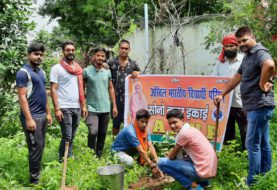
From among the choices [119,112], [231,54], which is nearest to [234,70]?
[231,54]

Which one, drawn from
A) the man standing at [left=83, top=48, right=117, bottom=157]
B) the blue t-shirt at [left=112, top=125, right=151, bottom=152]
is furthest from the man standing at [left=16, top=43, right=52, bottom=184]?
the blue t-shirt at [left=112, top=125, right=151, bottom=152]

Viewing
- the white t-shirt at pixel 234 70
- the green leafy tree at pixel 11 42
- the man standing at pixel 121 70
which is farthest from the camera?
the green leafy tree at pixel 11 42

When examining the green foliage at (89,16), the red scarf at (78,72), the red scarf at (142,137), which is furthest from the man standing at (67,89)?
the green foliage at (89,16)

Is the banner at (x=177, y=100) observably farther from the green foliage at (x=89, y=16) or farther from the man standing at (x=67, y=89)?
the green foliage at (x=89, y=16)

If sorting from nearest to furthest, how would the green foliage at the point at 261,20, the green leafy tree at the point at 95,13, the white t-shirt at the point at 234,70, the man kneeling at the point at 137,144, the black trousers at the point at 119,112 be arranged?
the man kneeling at the point at 137,144
the white t-shirt at the point at 234,70
the black trousers at the point at 119,112
the green foliage at the point at 261,20
the green leafy tree at the point at 95,13

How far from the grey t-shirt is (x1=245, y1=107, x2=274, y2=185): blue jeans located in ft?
0.24

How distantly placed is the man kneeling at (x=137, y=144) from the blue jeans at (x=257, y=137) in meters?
1.21

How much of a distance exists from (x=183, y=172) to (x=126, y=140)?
116 cm

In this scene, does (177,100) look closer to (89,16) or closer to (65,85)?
(65,85)

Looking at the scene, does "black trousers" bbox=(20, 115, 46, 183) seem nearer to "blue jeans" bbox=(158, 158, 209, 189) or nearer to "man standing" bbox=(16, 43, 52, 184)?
"man standing" bbox=(16, 43, 52, 184)

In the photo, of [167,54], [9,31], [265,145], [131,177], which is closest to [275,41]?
[167,54]

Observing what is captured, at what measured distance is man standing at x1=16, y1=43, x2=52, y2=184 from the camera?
156 inches

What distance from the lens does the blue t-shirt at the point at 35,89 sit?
13.0 feet

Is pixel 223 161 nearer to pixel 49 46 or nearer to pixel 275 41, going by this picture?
pixel 275 41
